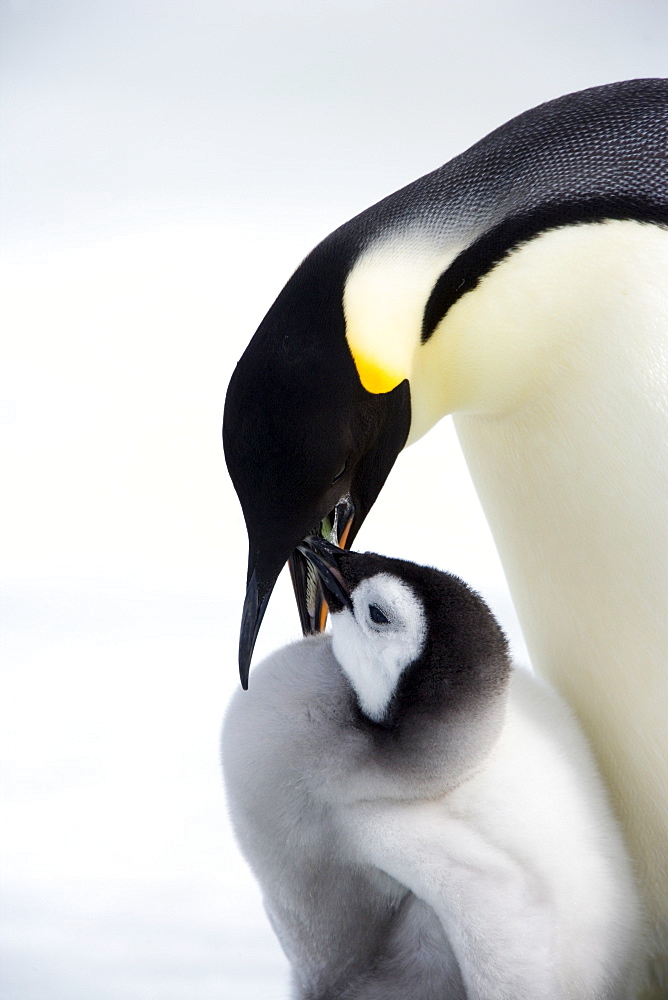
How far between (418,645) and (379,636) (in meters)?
0.04

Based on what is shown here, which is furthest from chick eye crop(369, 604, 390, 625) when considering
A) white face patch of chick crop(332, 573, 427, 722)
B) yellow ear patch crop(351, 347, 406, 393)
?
yellow ear patch crop(351, 347, 406, 393)

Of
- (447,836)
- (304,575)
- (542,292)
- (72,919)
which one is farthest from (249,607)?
(72,919)

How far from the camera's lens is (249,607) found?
128cm

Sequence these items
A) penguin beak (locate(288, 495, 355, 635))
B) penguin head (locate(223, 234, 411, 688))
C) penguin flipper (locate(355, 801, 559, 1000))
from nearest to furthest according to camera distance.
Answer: penguin flipper (locate(355, 801, 559, 1000))
penguin head (locate(223, 234, 411, 688))
penguin beak (locate(288, 495, 355, 635))

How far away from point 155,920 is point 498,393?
0.78 m

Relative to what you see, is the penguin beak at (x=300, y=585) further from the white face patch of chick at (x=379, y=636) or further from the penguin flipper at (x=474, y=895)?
the penguin flipper at (x=474, y=895)

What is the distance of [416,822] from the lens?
3.63ft

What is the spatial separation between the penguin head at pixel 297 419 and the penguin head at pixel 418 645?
0.12 metres

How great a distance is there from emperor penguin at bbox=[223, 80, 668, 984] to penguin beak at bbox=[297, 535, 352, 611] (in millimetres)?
24

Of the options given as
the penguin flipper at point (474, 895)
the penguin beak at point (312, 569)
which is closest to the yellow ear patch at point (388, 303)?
the penguin beak at point (312, 569)

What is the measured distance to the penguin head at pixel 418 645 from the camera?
1.10 meters

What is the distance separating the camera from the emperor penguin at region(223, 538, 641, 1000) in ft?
3.54

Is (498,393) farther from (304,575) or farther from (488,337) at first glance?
(304,575)

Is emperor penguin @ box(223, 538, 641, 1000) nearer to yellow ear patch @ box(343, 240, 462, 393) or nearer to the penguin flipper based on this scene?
the penguin flipper
